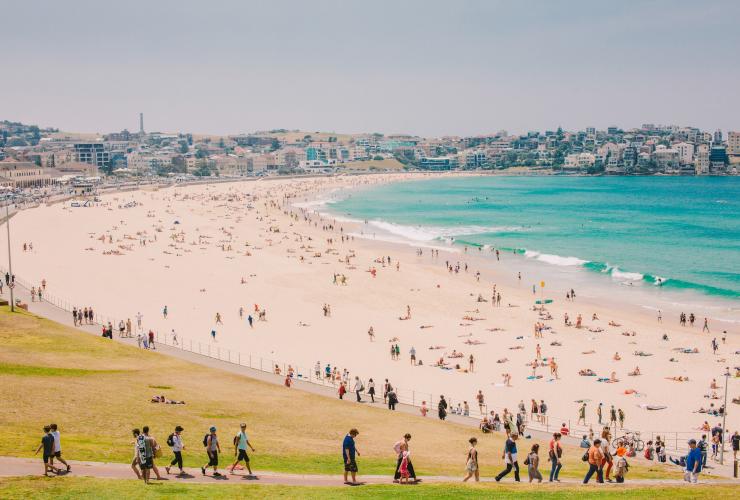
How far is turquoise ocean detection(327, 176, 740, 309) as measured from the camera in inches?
2042

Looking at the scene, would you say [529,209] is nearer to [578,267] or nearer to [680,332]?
[578,267]

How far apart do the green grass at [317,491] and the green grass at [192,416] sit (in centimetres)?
142

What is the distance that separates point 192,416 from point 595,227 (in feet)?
230

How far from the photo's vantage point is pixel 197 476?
40.8 feet

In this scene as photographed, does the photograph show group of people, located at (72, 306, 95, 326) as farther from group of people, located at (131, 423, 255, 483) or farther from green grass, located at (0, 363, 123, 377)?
group of people, located at (131, 423, 255, 483)

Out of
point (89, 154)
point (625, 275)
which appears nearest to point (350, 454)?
point (625, 275)

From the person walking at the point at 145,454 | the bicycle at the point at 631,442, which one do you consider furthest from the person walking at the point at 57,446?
the bicycle at the point at 631,442

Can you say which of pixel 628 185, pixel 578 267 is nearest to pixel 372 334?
pixel 578 267

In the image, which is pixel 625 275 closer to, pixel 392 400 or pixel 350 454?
pixel 392 400

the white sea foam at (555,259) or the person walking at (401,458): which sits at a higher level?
the person walking at (401,458)

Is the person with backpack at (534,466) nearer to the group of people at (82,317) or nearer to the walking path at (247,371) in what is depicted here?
the walking path at (247,371)

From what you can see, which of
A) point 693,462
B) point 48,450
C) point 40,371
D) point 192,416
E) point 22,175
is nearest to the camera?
point 48,450

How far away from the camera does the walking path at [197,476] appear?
11836 mm

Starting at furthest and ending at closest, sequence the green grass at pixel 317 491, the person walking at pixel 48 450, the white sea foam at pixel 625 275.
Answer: the white sea foam at pixel 625 275 → the person walking at pixel 48 450 → the green grass at pixel 317 491
